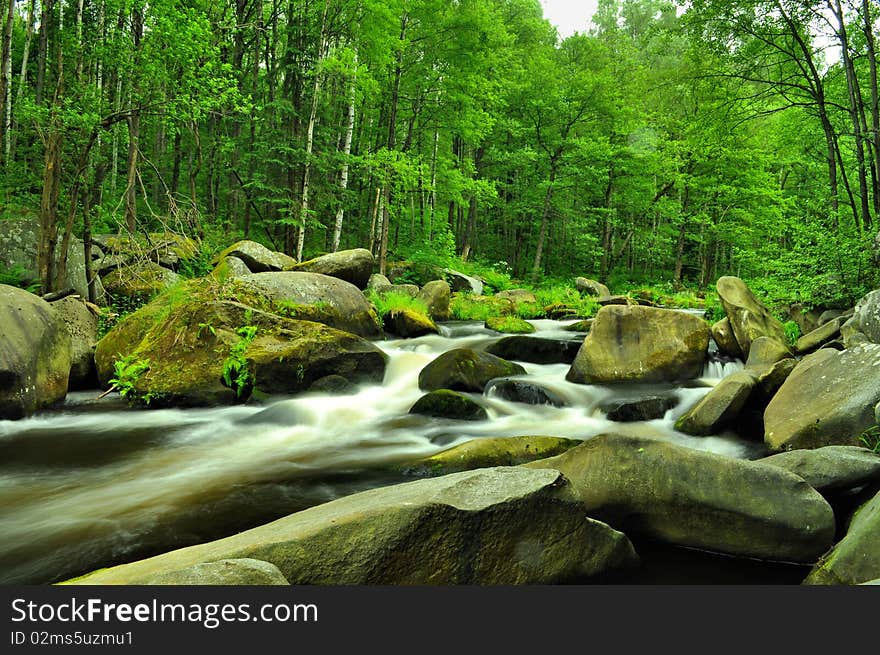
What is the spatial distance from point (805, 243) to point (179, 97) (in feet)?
36.1

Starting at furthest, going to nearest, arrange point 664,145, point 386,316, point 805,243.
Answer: point 664,145 < point 386,316 < point 805,243

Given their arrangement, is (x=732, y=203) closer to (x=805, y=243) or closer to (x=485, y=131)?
(x=485, y=131)

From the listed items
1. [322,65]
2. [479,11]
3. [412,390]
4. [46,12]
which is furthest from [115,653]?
[479,11]

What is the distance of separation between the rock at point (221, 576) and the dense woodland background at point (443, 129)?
266 inches

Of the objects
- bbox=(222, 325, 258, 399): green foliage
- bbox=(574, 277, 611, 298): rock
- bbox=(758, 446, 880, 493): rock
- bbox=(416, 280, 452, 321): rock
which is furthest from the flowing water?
bbox=(574, 277, 611, 298): rock

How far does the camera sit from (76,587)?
203 cm

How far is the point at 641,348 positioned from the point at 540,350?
2.00 m

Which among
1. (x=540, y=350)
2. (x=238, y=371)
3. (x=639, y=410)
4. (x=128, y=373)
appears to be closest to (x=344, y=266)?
(x=540, y=350)

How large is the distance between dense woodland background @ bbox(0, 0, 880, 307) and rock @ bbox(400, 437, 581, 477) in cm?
580

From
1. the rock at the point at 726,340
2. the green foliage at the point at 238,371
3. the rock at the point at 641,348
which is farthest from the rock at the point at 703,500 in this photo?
the rock at the point at 726,340

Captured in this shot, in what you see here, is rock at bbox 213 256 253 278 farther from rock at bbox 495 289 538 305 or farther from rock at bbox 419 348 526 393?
rock at bbox 495 289 538 305

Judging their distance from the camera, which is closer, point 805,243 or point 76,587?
point 76,587

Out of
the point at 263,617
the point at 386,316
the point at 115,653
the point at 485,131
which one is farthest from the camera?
the point at 485,131

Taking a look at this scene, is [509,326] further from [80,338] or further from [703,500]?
[703,500]
